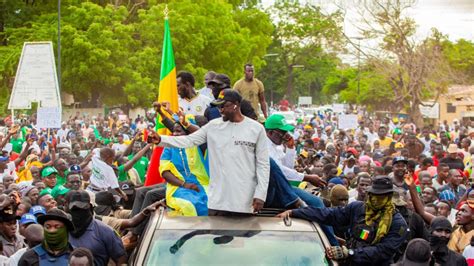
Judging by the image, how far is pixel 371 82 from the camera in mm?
69812

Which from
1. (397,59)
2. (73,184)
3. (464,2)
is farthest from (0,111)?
(73,184)

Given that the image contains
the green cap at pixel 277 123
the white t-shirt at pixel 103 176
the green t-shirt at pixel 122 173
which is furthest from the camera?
the green t-shirt at pixel 122 173

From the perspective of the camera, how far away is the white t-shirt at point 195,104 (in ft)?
35.8

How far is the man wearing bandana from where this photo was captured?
24.5 ft

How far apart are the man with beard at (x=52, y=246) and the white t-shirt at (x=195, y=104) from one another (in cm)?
380

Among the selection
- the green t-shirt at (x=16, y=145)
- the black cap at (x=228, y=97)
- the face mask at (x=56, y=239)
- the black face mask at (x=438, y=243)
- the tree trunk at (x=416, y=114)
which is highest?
the black cap at (x=228, y=97)

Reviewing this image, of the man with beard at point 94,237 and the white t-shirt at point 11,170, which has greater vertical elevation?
the man with beard at point 94,237

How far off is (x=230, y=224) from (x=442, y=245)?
1.90m

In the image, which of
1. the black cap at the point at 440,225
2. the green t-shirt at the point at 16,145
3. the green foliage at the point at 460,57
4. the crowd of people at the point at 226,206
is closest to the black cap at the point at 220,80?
the crowd of people at the point at 226,206

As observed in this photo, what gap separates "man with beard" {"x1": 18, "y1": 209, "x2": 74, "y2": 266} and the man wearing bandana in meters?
1.57

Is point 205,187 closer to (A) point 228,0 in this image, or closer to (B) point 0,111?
(B) point 0,111

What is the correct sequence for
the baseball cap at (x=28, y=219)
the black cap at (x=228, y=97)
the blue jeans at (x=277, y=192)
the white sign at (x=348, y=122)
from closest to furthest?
the black cap at (x=228, y=97) → the blue jeans at (x=277, y=192) → the baseball cap at (x=28, y=219) → the white sign at (x=348, y=122)

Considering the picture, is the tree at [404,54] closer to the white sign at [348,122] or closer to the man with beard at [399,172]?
the white sign at [348,122]

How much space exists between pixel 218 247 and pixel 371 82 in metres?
63.5
